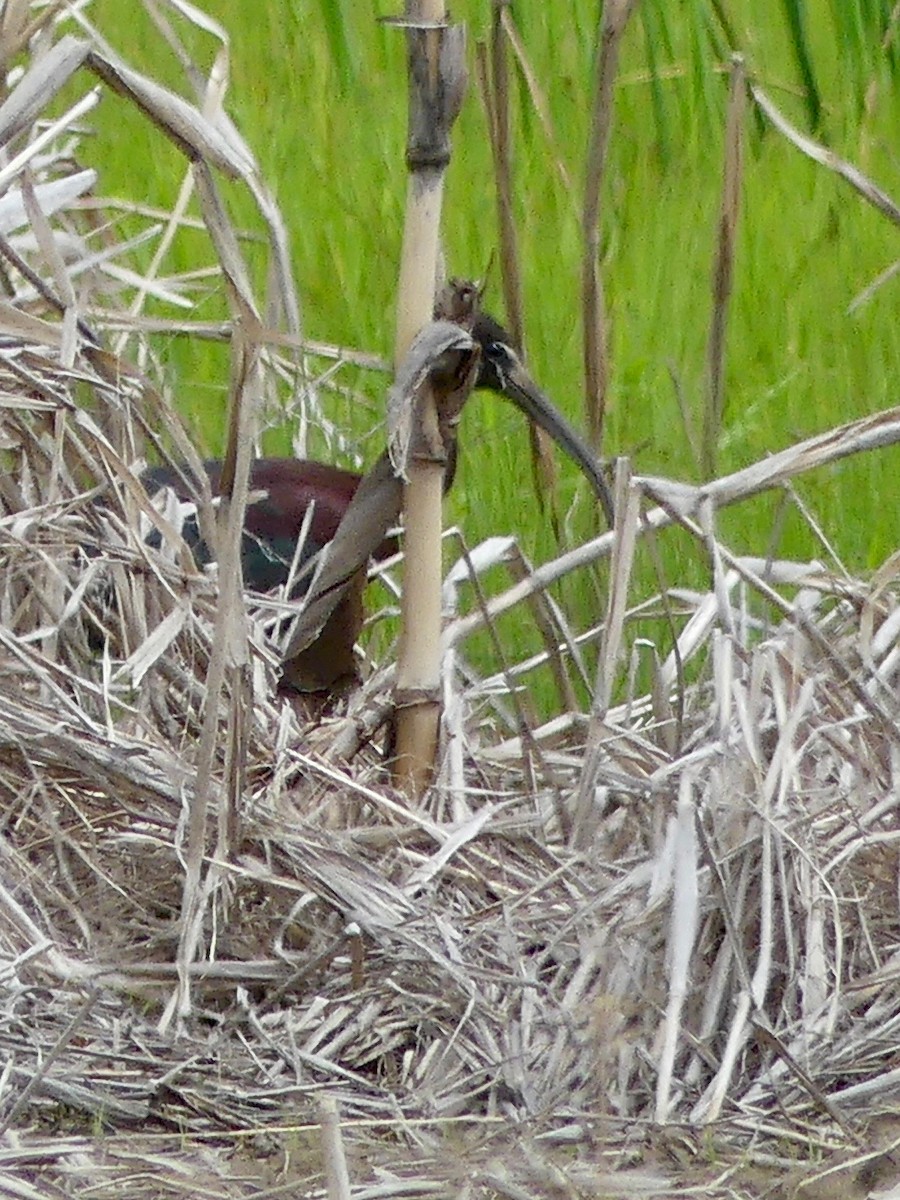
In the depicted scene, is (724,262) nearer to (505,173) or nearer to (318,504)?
(505,173)

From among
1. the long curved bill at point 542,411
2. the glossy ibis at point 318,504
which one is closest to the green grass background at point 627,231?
the glossy ibis at point 318,504


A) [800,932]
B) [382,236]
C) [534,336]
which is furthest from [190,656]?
[382,236]

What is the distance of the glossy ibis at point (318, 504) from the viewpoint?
6.41ft

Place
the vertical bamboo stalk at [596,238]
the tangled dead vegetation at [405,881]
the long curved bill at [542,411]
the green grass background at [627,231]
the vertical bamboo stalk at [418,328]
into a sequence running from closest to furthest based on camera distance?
the tangled dead vegetation at [405,881], the vertical bamboo stalk at [418,328], the long curved bill at [542,411], the vertical bamboo stalk at [596,238], the green grass background at [627,231]

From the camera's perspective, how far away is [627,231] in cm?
368

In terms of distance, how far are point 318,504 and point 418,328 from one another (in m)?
0.79

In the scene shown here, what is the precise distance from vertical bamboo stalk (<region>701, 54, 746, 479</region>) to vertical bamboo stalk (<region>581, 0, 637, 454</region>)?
115mm

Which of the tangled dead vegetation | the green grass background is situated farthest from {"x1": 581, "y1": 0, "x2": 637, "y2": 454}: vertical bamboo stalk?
the tangled dead vegetation

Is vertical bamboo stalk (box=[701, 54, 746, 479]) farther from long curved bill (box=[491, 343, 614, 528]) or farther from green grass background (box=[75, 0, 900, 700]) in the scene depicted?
long curved bill (box=[491, 343, 614, 528])

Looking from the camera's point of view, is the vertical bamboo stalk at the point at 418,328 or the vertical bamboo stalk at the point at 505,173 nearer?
the vertical bamboo stalk at the point at 418,328

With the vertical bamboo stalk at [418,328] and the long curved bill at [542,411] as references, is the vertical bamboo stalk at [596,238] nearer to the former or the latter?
the long curved bill at [542,411]

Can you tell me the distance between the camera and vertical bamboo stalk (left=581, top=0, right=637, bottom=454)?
217 centimetres

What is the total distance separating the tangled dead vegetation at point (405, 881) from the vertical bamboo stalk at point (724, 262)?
0.16 metres

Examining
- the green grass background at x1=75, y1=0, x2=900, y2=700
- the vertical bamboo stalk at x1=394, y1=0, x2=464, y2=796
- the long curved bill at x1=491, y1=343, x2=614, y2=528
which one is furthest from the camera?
the green grass background at x1=75, y1=0, x2=900, y2=700
